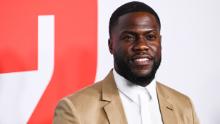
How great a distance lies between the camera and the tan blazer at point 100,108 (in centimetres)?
110

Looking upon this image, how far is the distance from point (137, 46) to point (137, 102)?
172 millimetres

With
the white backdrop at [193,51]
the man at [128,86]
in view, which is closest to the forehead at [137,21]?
the man at [128,86]

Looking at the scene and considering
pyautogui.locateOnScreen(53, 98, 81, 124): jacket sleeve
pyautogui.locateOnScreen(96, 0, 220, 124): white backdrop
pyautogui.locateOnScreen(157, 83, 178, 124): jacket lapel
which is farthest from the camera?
pyautogui.locateOnScreen(96, 0, 220, 124): white backdrop

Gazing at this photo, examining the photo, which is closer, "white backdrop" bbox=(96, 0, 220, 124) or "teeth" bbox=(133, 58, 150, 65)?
"teeth" bbox=(133, 58, 150, 65)

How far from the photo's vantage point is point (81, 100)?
1132mm

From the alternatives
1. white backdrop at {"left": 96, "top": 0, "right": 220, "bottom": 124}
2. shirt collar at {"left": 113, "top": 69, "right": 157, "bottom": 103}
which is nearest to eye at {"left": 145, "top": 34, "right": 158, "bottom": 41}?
shirt collar at {"left": 113, "top": 69, "right": 157, "bottom": 103}

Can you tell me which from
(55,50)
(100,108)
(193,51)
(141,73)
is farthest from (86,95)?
(193,51)

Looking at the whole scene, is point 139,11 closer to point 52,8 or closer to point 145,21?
point 145,21

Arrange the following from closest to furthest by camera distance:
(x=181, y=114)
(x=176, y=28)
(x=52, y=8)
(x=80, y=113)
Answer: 1. (x=80, y=113)
2. (x=181, y=114)
3. (x=52, y=8)
4. (x=176, y=28)

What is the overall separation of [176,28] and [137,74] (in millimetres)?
703

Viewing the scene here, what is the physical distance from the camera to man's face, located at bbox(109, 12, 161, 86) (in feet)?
3.67

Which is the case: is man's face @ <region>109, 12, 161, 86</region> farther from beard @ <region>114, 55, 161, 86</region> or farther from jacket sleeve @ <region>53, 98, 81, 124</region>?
jacket sleeve @ <region>53, 98, 81, 124</region>

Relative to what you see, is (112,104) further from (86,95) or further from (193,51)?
(193,51)

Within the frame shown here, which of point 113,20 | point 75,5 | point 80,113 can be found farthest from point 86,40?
point 80,113
